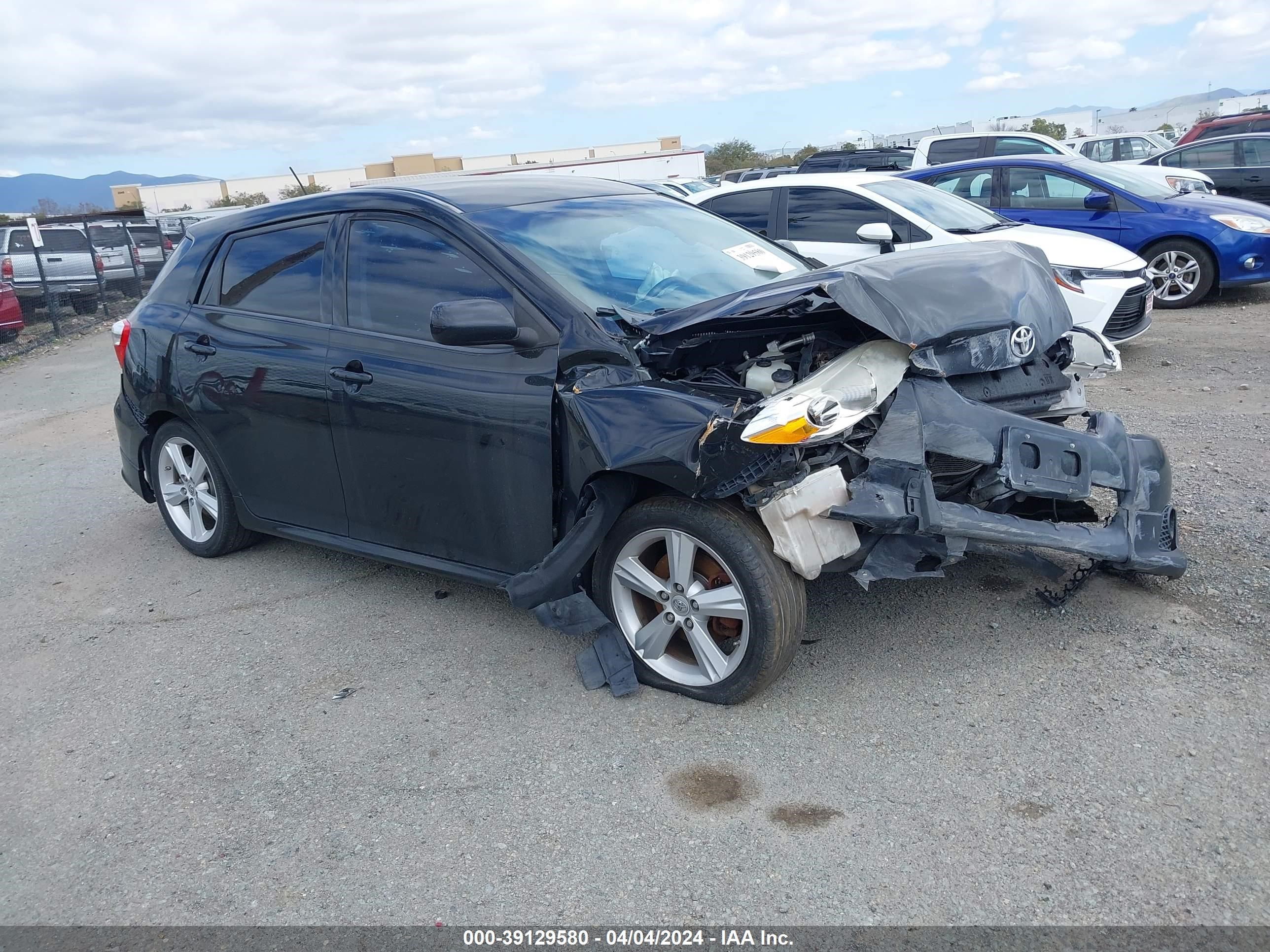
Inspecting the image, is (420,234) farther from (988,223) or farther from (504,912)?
(988,223)

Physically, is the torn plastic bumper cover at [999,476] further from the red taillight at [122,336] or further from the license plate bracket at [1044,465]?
the red taillight at [122,336]

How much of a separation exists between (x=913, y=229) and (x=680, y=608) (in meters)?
5.89

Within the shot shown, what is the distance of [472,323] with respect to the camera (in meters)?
3.69

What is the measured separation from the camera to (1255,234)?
34.1 feet

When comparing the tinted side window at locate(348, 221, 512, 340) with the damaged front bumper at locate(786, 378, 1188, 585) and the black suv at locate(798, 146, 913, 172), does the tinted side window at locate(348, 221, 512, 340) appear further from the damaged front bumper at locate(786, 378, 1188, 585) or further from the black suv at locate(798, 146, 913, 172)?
the black suv at locate(798, 146, 913, 172)

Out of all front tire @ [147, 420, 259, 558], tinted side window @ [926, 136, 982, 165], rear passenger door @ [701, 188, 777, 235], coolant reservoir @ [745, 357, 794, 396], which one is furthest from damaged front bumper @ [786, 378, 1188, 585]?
tinted side window @ [926, 136, 982, 165]

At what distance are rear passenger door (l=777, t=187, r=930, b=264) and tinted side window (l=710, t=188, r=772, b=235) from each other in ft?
0.66

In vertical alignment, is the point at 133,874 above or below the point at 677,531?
below

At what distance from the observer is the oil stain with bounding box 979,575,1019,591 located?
14.3 feet

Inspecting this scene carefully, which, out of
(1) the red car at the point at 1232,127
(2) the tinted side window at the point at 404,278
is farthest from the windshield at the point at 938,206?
(1) the red car at the point at 1232,127

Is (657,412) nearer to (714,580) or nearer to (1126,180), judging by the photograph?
(714,580)

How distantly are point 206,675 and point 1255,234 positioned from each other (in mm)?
10742

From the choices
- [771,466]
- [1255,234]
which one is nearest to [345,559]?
[771,466]

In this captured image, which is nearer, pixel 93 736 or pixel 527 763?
pixel 527 763
